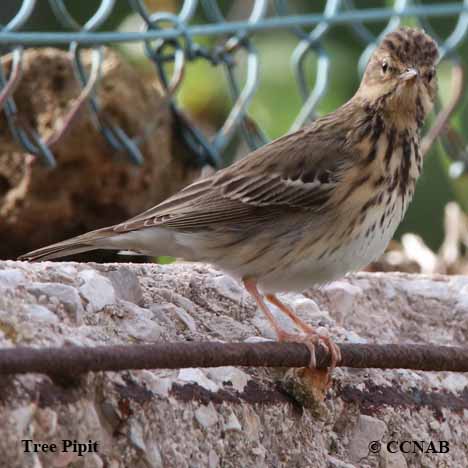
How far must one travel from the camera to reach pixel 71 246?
147 inches

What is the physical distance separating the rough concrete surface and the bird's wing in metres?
0.18

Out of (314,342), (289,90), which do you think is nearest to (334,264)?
(314,342)

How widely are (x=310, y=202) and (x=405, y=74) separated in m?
0.53

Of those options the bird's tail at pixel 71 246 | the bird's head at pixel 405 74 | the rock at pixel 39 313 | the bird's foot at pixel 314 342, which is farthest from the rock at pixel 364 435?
the bird's head at pixel 405 74

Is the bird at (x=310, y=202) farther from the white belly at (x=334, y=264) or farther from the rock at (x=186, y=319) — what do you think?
the rock at (x=186, y=319)

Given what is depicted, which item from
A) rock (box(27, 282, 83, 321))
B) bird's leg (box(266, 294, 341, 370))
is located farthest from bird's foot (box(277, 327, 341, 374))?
rock (box(27, 282, 83, 321))

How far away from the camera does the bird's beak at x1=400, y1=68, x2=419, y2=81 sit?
3.88 meters

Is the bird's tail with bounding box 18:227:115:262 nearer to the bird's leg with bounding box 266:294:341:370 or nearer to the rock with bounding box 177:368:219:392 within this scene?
the bird's leg with bounding box 266:294:341:370

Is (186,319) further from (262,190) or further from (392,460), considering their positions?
(262,190)

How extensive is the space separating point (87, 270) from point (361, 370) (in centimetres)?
82

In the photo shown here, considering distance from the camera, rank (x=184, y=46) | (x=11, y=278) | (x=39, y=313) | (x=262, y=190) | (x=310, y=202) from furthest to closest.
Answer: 1. (x=184, y=46)
2. (x=262, y=190)
3. (x=310, y=202)
4. (x=11, y=278)
5. (x=39, y=313)

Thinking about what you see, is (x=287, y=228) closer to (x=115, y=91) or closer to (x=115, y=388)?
(x=115, y=388)

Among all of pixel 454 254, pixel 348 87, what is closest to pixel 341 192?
pixel 454 254

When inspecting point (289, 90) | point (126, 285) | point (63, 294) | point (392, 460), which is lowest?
point (392, 460)
